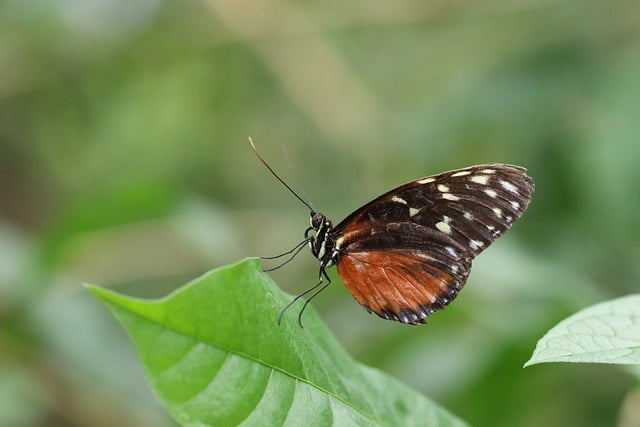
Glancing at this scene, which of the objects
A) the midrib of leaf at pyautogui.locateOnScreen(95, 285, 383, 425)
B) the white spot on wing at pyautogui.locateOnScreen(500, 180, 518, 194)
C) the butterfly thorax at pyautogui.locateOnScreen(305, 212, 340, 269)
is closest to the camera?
the midrib of leaf at pyautogui.locateOnScreen(95, 285, 383, 425)

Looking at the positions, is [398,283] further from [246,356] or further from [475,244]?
[246,356]

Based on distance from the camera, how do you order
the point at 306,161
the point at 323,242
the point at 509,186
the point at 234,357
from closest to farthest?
the point at 234,357 < the point at 509,186 < the point at 323,242 < the point at 306,161

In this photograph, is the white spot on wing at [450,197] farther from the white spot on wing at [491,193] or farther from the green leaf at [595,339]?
the green leaf at [595,339]

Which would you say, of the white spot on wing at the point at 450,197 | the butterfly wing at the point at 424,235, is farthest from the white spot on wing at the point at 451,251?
the white spot on wing at the point at 450,197

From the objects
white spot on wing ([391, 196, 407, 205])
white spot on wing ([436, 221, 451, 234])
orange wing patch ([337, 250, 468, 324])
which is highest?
white spot on wing ([391, 196, 407, 205])

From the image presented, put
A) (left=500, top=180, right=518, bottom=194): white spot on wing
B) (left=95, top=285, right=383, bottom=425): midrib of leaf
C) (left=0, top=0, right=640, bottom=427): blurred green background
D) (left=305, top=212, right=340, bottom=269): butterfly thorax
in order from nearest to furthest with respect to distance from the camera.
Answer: (left=95, top=285, right=383, bottom=425): midrib of leaf → (left=500, top=180, right=518, bottom=194): white spot on wing → (left=305, top=212, right=340, bottom=269): butterfly thorax → (left=0, top=0, right=640, bottom=427): blurred green background

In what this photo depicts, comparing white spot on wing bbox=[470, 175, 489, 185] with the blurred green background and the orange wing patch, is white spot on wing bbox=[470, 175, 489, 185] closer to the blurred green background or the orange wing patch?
the orange wing patch

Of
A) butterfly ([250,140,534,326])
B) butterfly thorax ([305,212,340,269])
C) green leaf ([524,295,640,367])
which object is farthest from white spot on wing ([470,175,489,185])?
green leaf ([524,295,640,367])

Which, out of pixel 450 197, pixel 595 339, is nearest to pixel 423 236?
pixel 450 197
